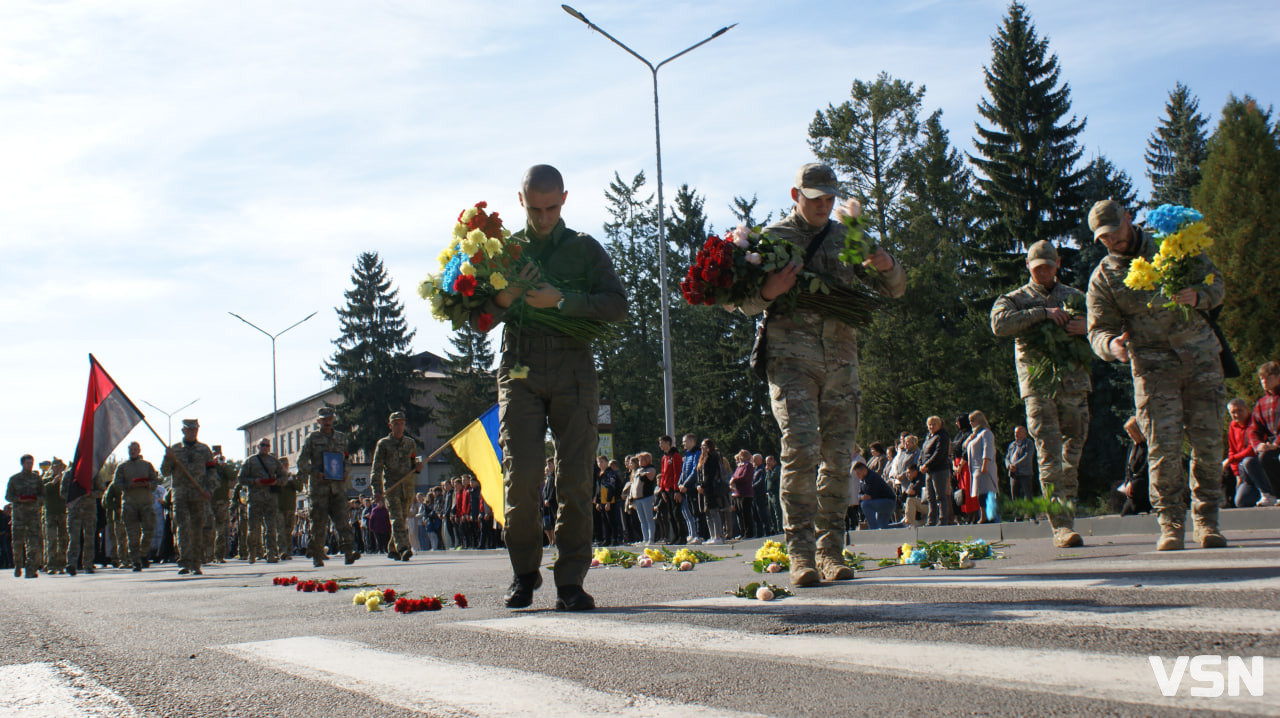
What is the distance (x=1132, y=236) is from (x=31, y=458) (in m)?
20.7

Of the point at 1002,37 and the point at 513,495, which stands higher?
the point at 1002,37

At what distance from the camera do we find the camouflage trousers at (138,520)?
20.1m

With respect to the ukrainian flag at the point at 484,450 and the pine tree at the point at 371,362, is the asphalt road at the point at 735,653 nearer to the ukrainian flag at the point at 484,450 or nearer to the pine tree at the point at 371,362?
the ukrainian flag at the point at 484,450

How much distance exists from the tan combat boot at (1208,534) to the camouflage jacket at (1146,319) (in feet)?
3.45

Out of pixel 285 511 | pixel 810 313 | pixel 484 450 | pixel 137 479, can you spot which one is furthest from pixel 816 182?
pixel 285 511

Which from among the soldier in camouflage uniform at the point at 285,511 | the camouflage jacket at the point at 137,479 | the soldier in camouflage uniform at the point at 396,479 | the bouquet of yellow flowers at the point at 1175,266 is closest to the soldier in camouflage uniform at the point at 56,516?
the camouflage jacket at the point at 137,479

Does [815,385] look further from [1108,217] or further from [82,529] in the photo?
[82,529]

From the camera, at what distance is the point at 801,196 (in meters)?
6.37

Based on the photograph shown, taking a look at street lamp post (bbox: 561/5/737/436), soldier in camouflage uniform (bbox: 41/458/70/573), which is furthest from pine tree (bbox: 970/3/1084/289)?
soldier in camouflage uniform (bbox: 41/458/70/573)

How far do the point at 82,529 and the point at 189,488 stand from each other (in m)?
4.91

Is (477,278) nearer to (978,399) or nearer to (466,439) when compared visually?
(466,439)

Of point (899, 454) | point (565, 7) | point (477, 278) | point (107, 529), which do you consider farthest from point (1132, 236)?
point (107, 529)

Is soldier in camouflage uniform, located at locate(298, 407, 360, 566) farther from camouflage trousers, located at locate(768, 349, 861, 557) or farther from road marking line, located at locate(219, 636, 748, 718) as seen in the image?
road marking line, located at locate(219, 636, 748, 718)

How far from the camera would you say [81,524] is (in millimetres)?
20969
